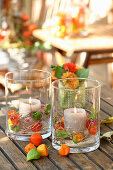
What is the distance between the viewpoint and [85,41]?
2752 mm

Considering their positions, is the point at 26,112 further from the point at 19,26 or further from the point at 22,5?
the point at 22,5

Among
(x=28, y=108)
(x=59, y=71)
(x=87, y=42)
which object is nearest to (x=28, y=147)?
(x=28, y=108)

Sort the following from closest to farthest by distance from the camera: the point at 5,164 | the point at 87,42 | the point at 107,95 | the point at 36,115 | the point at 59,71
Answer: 1. the point at 5,164
2. the point at 36,115
3. the point at 59,71
4. the point at 107,95
5. the point at 87,42

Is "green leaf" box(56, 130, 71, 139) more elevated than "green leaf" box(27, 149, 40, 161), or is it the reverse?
"green leaf" box(56, 130, 71, 139)

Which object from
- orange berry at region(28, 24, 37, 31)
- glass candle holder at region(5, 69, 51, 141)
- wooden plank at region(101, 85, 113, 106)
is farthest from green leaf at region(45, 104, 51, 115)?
orange berry at region(28, 24, 37, 31)

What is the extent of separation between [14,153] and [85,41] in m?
1.70

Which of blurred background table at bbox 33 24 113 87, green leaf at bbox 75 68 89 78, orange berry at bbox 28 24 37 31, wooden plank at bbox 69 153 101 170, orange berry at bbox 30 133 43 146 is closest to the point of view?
wooden plank at bbox 69 153 101 170

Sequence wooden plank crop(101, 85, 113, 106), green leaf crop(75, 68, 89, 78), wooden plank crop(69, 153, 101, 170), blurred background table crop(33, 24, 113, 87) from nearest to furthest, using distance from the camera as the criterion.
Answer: wooden plank crop(69, 153, 101, 170)
green leaf crop(75, 68, 89, 78)
wooden plank crop(101, 85, 113, 106)
blurred background table crop(33, 24, 113, 87)

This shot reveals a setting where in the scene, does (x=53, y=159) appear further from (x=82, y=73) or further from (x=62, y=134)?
(x=82, y=73)

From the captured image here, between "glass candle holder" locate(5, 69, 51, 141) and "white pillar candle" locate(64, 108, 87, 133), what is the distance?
0.13m

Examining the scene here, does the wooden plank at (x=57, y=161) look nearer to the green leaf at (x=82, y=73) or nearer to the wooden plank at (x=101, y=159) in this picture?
the wooden plank at (x=101, y=159)

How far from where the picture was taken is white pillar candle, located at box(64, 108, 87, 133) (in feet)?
3.84

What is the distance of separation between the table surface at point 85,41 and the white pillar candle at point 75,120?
4.78 ft

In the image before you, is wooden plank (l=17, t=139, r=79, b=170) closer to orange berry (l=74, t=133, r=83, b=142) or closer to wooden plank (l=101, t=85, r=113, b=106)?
orange berry (l=74, t=133, r=83, b=142)
